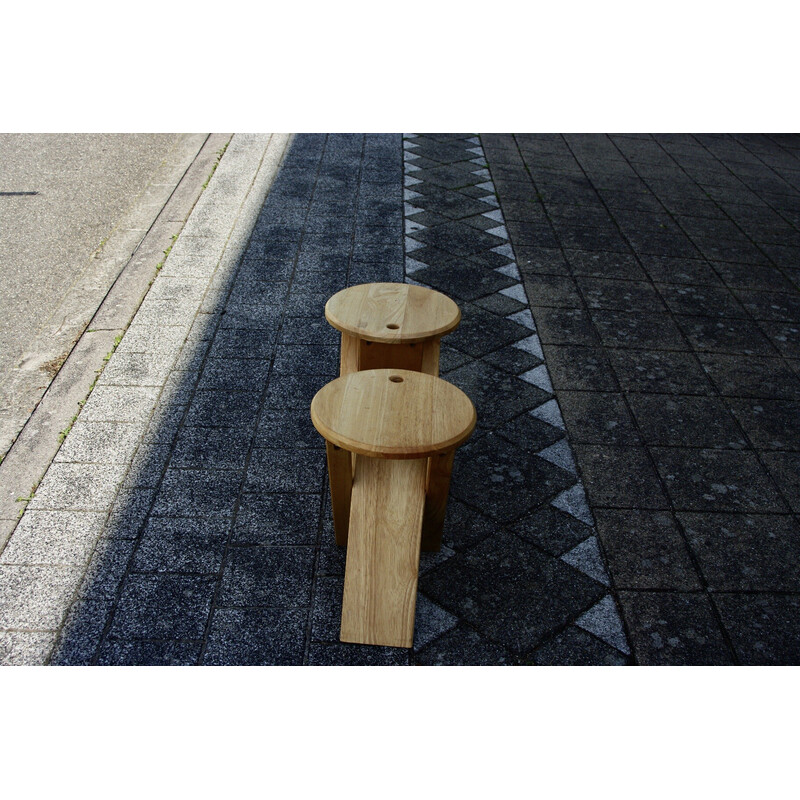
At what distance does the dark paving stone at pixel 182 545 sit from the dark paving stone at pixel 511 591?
3.06 feet

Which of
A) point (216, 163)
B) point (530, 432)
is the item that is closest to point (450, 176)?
point (216, 163)

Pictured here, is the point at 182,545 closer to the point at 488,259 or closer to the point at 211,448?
the point at 211,448

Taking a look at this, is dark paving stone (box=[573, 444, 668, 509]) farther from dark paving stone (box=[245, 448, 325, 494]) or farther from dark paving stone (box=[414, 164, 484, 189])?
dark paving stone (box=[414, 164, 484, 189])

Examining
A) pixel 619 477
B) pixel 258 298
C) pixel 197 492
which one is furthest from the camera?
pixel 258 298

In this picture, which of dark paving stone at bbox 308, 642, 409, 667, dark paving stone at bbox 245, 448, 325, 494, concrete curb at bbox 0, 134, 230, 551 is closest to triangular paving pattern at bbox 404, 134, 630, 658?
dark paving stone at bbox 308, 642, 409, 667

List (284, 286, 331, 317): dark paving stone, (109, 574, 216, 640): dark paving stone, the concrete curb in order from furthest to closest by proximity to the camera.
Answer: (284, 286, 331, 317): dark paving stone
the concrete curb
(109, 574, 216, 640): dark paving stone

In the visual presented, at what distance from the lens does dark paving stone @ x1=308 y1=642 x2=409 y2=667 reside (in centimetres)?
261

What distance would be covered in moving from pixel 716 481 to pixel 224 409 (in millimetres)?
2688

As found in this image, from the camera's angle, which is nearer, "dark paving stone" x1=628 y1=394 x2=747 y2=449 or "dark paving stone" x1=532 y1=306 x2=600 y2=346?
"dark paving stone" x1=628 y1=394 x2=747 y2=449

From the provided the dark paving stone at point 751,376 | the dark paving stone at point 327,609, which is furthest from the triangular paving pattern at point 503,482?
the dark paving stone at point 751,376

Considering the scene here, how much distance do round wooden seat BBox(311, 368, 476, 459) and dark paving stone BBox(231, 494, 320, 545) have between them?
0.74 metres

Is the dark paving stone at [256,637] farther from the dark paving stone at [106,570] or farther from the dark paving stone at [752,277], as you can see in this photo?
the dark paving stone at [752,277]

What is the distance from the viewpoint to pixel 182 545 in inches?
120

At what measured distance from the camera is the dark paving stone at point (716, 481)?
11.2ft
